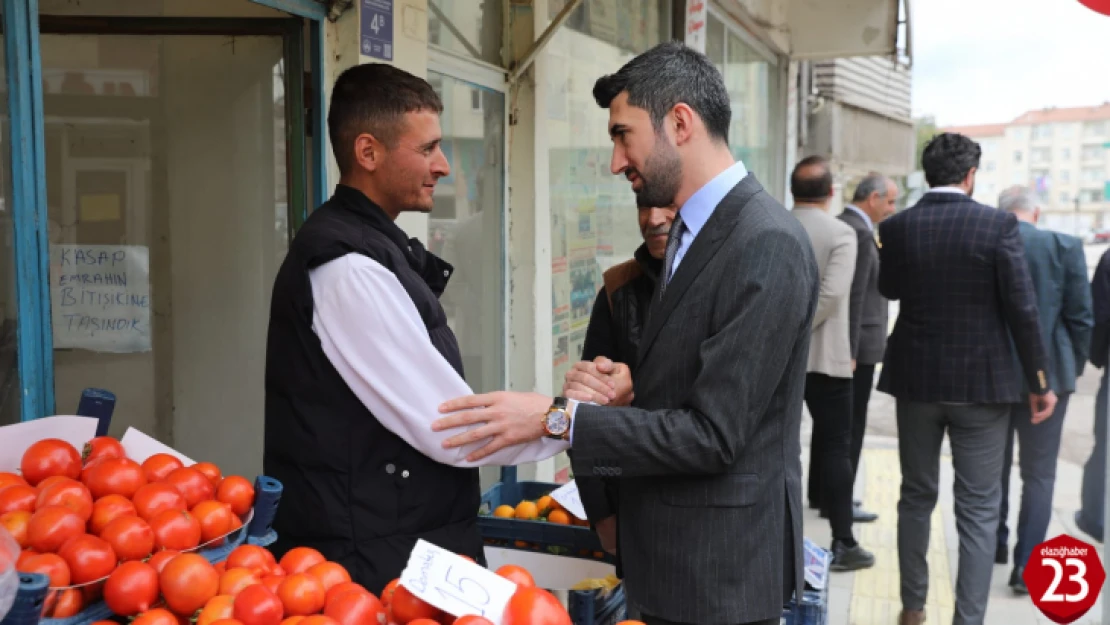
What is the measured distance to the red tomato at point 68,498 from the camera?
6.08ft

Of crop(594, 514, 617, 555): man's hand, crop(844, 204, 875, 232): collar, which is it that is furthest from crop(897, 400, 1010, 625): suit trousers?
crop(594, 514, 617, 555): man's hand

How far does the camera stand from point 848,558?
573 centimetres

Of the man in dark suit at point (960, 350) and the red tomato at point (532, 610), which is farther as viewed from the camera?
the man in dark suit at point (960, 350)

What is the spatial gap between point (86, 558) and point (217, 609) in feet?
0.85

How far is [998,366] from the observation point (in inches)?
171

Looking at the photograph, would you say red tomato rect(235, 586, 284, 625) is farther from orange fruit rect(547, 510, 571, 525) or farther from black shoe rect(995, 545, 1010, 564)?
black shoe rect(995, 545, 1010, 564)

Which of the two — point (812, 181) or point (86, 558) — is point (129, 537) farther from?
point (812, 181)

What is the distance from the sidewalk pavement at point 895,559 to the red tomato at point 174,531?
12.6 ft

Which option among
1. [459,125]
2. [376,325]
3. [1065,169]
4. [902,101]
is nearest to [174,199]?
[459,125]

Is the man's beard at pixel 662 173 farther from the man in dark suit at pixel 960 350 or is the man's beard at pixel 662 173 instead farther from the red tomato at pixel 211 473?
the man in dark suit at pixel 960 350

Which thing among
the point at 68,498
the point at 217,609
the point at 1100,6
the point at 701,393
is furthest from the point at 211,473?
the point at 1100,6

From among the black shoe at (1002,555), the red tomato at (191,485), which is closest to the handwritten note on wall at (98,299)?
the red tomato at (191,485)

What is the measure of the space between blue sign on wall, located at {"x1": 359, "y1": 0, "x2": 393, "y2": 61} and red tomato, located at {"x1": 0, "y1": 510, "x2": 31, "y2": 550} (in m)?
2.16

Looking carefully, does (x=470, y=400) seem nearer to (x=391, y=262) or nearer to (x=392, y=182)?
(x=391, y=262)
